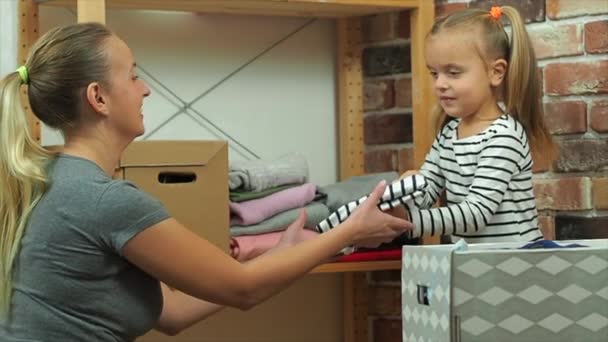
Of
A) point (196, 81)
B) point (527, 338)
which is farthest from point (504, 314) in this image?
point (196, 81)

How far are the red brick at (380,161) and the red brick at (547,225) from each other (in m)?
→ 0.43

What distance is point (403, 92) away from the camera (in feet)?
8.05

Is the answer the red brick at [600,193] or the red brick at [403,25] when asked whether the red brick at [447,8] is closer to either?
the red brick at [403,25]

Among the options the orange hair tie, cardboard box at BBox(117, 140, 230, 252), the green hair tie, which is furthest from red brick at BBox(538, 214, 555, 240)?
the green hair tie

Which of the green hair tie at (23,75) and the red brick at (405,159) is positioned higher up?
the green hair tie at (23,75)

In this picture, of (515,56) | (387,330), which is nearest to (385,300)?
(387,330)

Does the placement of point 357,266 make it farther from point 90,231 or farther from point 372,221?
point 90,231

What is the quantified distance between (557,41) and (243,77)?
773 millimetres

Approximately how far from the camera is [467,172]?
2.00 m

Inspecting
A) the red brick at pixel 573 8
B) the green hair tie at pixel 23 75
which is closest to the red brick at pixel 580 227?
the red brick at pixel 573 8

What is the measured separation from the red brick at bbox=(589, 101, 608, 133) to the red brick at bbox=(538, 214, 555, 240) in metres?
0.22

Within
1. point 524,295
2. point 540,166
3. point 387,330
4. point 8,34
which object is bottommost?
point 387,330

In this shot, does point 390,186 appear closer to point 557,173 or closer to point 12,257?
point 557,173

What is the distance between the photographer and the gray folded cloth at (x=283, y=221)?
2.14 m
